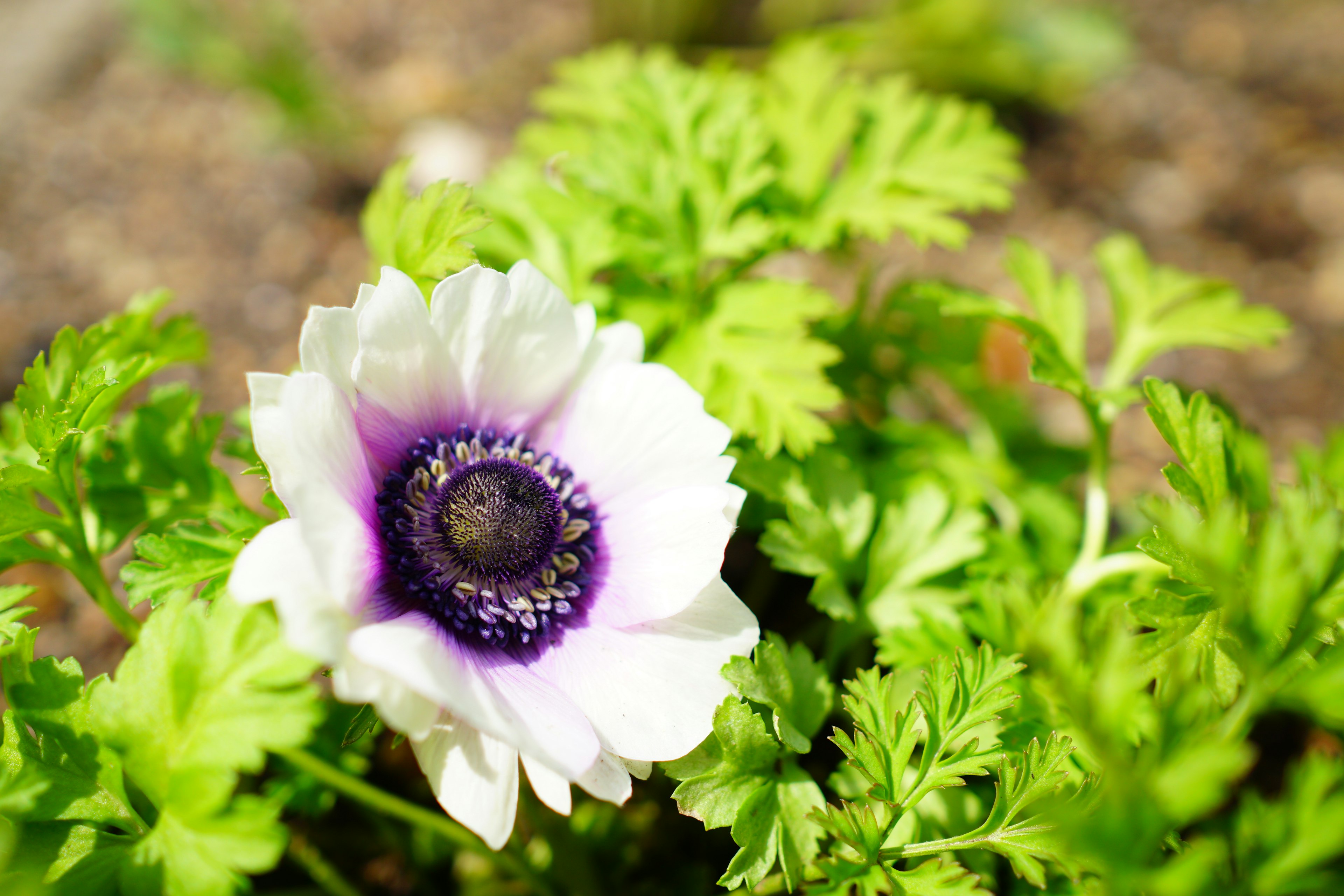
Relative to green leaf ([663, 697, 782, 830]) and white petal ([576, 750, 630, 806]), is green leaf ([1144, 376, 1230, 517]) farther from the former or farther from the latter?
white petal ([576, 750, 630, 806])

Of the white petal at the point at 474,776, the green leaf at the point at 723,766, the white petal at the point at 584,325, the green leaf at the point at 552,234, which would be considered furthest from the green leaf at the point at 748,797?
the green leaf at the point at 552,234

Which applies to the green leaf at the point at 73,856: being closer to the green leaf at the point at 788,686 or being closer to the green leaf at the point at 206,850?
the green leaf at the point at 206,850

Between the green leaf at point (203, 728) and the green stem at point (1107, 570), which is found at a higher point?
the green leaf at point (203, 728)

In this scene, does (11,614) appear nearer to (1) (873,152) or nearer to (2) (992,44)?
(1) (873,152)

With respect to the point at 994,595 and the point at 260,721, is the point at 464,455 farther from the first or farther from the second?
the point at 994,595

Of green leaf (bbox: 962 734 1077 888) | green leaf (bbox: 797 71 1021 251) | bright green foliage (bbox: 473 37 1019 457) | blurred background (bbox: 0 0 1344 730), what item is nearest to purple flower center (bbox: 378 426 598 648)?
bright green foliage (bbox: 473 37 1019 457)

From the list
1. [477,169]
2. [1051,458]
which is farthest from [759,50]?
[1051,458]

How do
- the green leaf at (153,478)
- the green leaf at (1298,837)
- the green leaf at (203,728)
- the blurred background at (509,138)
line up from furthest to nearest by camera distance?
the blurred background at (509,138)
the green leaf at (153,478)
the green leaf at (203,728)
the green leaf at (1298,837)
